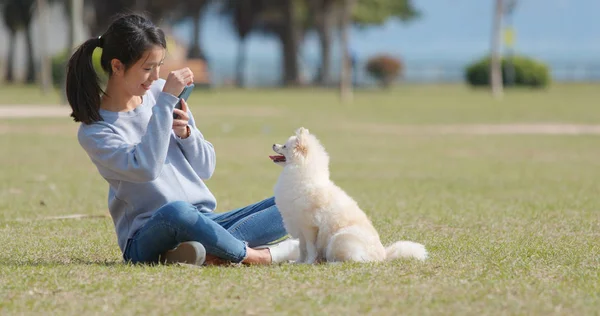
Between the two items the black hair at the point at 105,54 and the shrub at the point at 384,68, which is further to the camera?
the shrub at the point at 384,68

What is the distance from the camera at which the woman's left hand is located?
260 inches

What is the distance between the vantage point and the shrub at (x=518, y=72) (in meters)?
60.0

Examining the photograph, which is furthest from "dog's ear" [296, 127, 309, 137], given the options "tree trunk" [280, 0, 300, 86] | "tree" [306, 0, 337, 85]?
"tree trunk" [280, 0, 300, 86]

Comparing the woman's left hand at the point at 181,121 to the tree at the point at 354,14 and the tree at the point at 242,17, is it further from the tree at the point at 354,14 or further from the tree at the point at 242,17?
the tree at the point at 242,17

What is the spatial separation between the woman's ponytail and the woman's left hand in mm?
434

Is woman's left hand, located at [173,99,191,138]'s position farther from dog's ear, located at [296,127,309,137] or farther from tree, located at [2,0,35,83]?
tree, located at [2,0,35,83]

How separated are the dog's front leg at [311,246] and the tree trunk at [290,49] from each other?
61.5 metres

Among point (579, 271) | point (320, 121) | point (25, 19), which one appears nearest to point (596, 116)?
point (320, 121)

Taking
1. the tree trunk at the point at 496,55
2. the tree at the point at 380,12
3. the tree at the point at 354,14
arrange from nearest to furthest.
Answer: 1. the tree trunk at the point at 496,55
2. the tree at the point at 354,14
3. the tree at the point at 380,12

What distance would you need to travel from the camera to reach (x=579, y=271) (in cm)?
677

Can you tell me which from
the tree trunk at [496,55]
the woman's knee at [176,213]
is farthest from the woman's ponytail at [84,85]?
the tree trunk at [496,55]

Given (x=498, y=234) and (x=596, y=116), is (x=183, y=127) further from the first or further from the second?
(x=596, y=116)

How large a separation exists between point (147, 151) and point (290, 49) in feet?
211

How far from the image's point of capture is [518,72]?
60750 millimetres
